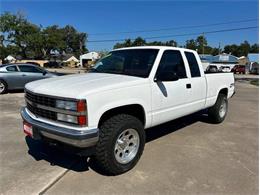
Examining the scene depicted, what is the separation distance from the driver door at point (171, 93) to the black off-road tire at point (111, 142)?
611 millimetres

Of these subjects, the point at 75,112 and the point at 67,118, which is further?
the point at 67,118

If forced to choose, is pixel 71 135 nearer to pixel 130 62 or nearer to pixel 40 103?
pixel 40 103

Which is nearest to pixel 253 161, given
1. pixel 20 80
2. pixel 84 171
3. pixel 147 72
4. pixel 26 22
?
pixel 147 72

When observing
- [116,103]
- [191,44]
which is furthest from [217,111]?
[191,44]

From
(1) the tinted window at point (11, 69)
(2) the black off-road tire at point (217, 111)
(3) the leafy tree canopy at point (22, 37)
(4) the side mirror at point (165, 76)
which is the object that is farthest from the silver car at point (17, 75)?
(3) the leafy tree canopy at point (22, 37)

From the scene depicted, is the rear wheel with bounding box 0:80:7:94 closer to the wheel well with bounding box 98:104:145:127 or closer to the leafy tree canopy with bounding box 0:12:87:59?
the wheel well with bounding box 98:104:145:127

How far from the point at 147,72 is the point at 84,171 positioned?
6.06 feet

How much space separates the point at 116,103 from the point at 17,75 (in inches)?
398

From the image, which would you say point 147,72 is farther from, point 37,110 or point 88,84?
point 37,110

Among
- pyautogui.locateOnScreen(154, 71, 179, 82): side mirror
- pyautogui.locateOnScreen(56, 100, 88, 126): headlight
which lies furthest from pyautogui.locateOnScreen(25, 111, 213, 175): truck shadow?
pyautogui.locateOnScreen(154, 71, 179, 82): side mirror

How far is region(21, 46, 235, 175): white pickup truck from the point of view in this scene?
333 centimetres

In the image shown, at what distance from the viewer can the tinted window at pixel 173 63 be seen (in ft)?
15.1

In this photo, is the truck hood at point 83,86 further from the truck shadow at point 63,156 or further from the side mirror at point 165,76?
the truck shadow at point 63,156

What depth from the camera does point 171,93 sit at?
4.57 metres
